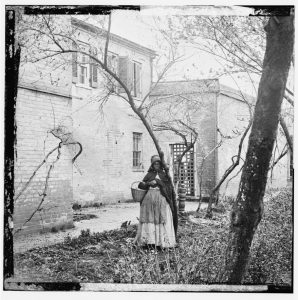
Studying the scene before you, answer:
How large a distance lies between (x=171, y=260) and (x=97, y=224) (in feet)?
6.93

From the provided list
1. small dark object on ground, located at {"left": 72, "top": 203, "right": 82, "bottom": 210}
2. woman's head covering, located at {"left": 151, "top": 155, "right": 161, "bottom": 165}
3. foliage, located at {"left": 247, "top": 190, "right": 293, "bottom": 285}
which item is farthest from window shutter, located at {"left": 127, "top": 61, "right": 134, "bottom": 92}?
foliage, located at {"left": 247, "top": 190, "right": 293, "bottom": 285}

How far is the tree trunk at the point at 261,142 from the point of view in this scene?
4539 mm

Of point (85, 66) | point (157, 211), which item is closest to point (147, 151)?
point (157, 211)

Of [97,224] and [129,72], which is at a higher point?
[129,72]

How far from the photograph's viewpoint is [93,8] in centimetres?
567

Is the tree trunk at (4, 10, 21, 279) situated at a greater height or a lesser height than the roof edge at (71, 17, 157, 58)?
lesser

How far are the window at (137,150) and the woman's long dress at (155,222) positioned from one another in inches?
22.4

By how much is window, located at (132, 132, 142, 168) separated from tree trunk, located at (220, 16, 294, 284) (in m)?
2.49

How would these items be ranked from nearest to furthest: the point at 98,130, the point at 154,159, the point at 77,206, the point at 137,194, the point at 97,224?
the point at 154,159 < the point at 137,194 < the point at 97,224 < the point at 98,130 < the point at 77,206

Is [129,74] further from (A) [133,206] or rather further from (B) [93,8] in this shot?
(A) [133,206]

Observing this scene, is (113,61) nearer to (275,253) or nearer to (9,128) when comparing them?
(9,128)

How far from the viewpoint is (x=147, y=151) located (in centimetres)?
672

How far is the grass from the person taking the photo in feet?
17.5

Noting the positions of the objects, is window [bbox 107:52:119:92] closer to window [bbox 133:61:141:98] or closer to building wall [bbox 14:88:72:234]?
window [bbox 133:61:141:98]
